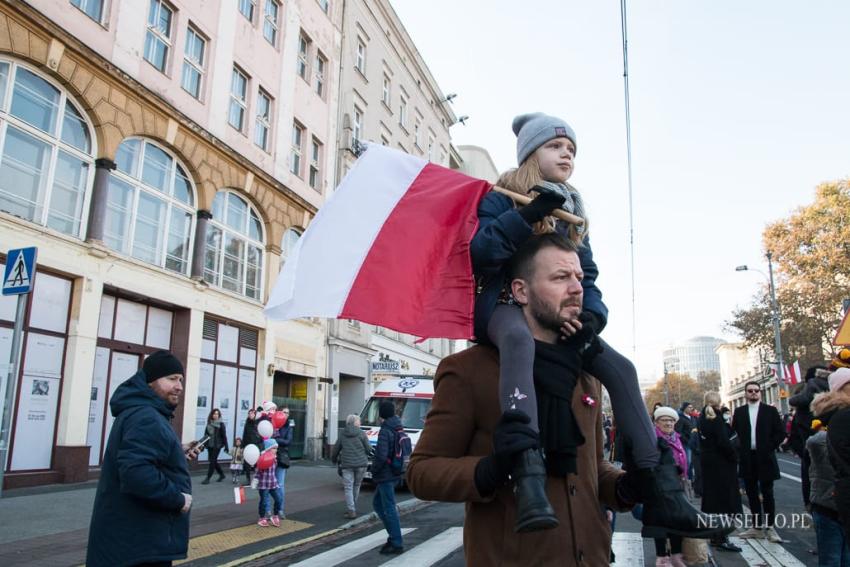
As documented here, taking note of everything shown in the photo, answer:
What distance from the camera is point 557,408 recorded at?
1995 millimetres

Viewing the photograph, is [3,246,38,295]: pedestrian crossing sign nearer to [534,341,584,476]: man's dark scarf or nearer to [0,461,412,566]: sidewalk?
[0,461,412,566]: sidewalk

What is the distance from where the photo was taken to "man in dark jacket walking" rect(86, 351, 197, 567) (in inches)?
149

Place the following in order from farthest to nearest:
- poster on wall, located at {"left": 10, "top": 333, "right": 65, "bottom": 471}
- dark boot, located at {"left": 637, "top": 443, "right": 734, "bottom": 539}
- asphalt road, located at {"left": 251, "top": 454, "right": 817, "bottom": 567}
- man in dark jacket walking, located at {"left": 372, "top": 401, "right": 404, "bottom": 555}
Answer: poster on wall, located at {"left": 10, "top": 333, "right": 65, "bottom": 471}
man in dark jacket walking, located at {"left": 372, "top": 401, "right": 404, "bottom": 555}
asphalt road, located at {"left": 251, "top": 454, "right": 817, "bottom": 567}
dark boot, located at {"left": 637, "top": 443, "right": 734, "bottom": 539}

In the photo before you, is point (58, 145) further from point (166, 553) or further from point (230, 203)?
point (166, 553)

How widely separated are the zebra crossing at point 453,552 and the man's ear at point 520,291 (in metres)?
5.95

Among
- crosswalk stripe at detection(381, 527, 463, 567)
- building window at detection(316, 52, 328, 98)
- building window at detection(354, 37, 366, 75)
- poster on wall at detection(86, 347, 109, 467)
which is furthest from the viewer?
building window at detection(354, 37, 366, 75)

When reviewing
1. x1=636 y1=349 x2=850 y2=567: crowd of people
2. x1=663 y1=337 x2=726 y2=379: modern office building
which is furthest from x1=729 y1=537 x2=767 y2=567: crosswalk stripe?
x1=663 y1=337 x2=726 y2=379: modern office building

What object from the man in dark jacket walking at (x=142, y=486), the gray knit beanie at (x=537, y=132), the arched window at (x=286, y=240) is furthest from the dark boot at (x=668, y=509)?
the arched window at (x=286, y=240)

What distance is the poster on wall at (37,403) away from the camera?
496 inches

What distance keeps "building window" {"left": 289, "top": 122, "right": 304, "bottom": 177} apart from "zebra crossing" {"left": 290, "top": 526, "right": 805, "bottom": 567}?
17.5 m

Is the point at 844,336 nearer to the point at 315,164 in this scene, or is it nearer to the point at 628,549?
the point at 628,549

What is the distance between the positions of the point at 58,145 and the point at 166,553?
12.7m

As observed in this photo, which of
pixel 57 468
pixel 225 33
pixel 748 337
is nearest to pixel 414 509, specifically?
pixel 57 468

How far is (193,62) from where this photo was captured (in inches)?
725
